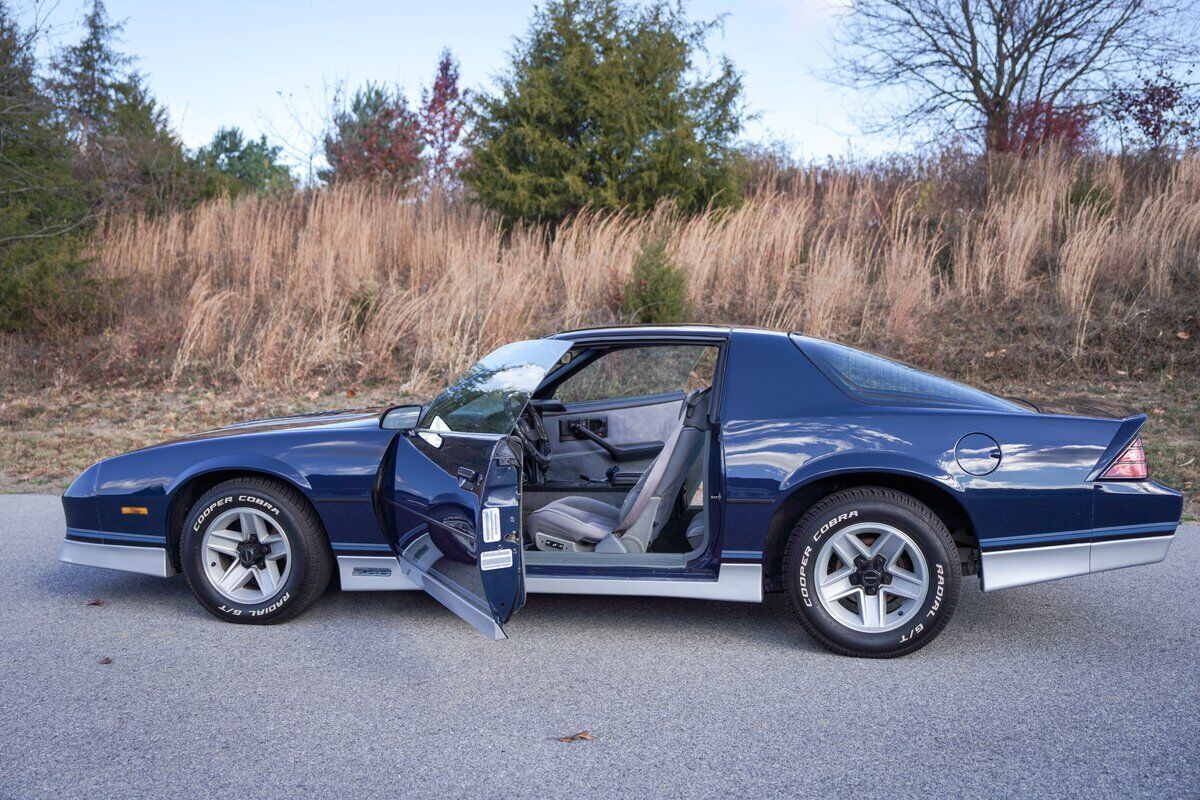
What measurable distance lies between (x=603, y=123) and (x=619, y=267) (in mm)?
3121

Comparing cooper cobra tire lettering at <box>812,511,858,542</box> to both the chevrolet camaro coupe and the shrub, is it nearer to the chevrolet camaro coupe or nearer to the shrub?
the chevrolet camaro coupe

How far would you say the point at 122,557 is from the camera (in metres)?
4.73

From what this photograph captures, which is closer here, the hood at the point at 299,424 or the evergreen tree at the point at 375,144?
the hood at the point at 299,424

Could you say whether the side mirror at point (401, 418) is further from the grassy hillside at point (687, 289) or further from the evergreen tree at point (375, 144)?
the evergreen tree at point (375, 144)

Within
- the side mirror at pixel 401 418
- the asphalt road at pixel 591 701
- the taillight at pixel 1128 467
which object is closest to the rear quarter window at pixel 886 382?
the taillight at pixel 1128 467

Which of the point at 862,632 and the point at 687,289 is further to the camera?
the point at 687,289

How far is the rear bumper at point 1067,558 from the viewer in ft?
13.4

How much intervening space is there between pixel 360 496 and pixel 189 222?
13.4 m

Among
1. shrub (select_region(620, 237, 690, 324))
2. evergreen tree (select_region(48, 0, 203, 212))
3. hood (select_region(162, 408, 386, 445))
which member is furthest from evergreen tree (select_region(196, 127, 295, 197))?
hood (select_region(162, 408, 386, 445))

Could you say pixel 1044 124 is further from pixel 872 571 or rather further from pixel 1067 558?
pixel 872 571

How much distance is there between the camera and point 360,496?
4473 millimetres

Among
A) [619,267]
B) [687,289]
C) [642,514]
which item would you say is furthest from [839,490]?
[619,267]

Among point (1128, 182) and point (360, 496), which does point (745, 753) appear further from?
point (1128, 182)

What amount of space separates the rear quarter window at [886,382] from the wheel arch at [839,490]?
0.34 meters
